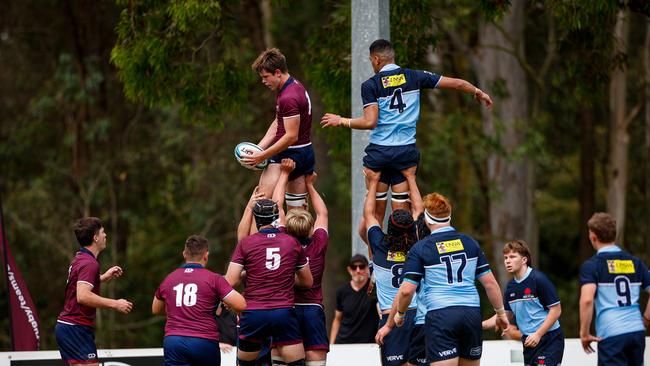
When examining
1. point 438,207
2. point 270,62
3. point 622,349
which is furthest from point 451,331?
point 270,62

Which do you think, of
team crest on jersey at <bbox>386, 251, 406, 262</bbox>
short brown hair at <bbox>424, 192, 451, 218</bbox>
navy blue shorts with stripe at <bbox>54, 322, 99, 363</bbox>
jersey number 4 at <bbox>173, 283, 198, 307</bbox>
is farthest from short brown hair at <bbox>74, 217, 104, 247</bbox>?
short brown hair at <bbox>424, 192, 451, 218</bbox>

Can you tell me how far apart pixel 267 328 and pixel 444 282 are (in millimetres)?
1936

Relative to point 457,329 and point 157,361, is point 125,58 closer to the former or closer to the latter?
point 157,361

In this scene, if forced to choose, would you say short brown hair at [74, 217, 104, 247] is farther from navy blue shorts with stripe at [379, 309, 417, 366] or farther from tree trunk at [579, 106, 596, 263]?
tree trunk at [579, 106, 596, 263]

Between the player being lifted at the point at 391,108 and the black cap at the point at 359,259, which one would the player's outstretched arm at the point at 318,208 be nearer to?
the player being lifted at the point at 391,108

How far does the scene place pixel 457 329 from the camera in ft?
34.8

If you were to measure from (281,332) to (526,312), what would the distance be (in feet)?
9.32

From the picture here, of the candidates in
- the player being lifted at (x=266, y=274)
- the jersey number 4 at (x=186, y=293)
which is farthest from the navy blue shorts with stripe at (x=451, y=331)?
the jersey number 4 at (x=186, y=293)

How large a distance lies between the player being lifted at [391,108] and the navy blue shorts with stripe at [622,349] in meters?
2.94

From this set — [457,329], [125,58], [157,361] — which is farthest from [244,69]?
[457,329]

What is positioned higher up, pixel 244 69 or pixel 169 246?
pixel 244 69

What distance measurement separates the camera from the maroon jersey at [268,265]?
36.6 ft

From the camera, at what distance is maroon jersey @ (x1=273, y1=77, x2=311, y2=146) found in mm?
12047

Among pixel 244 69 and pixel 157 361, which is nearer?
pixel 157 361
